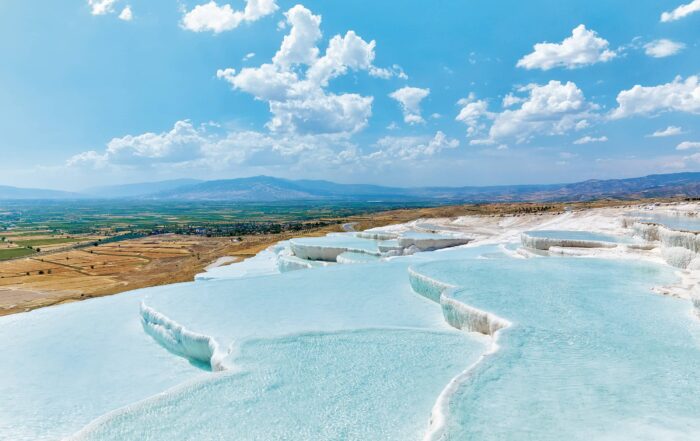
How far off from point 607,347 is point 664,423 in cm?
292

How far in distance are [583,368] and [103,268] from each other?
5700 cm

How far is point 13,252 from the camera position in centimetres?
7081

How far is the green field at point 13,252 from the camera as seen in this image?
66.1 meters

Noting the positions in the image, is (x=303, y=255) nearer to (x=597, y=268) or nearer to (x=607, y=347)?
(x=597, y=268)

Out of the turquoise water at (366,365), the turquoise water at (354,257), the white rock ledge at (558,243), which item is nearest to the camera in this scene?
the turquoise water at (366,365)

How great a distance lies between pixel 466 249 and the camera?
26.3 m

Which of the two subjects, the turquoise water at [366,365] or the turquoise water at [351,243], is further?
the turquoise water at [351,243]

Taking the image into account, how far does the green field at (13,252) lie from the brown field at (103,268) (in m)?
3.61

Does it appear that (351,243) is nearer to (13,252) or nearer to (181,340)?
(181,340)

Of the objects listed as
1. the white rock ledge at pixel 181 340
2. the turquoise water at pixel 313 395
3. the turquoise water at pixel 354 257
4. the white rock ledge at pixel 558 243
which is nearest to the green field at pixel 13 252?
the turquoise water at pixel 354 257

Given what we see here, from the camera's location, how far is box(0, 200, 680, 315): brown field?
3700 centimetres

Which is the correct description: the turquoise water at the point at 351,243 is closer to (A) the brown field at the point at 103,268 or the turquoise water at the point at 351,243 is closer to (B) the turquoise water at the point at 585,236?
(B) the turquoise water at the point at 585,236

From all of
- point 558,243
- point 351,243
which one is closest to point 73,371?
point 558,243

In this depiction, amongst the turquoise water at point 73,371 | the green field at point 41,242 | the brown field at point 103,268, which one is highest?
the turquoise water at point 73,371
